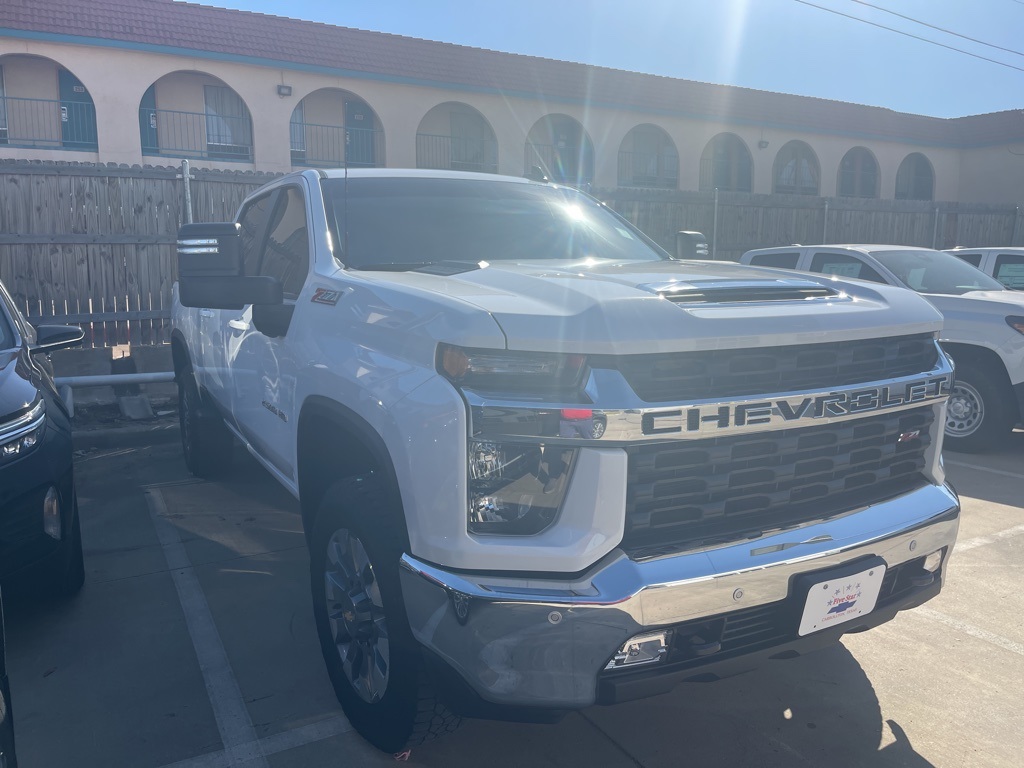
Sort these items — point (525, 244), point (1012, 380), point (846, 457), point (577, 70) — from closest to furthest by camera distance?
point (846, 457)
point (525, 244)
point (1012, 380)
point (577, 70)

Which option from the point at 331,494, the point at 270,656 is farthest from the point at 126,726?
the point at 331,494

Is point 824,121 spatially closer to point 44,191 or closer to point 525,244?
point 44,191

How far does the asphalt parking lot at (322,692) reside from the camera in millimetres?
2936

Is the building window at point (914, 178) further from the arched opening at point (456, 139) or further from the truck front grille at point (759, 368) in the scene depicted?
the truck front grille at point (759, 368)

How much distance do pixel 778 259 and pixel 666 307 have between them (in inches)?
272

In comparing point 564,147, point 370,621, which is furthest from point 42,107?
point 370,621

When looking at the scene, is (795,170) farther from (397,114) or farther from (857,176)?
(397,114)

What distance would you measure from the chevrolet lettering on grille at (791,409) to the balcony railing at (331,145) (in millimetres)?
21340

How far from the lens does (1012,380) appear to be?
6.60 m

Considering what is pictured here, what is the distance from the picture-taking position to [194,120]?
22453mm

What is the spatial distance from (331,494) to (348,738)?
88 centimetres

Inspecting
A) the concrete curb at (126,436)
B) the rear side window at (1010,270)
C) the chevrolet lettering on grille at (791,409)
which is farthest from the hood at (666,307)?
the rear side window at (1010,270)

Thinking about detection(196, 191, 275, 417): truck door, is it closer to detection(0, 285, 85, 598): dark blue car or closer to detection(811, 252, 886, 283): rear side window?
detection(0, 285, 85, 598): dark blue car

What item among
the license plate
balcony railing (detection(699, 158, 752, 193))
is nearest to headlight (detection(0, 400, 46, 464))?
the license plate
